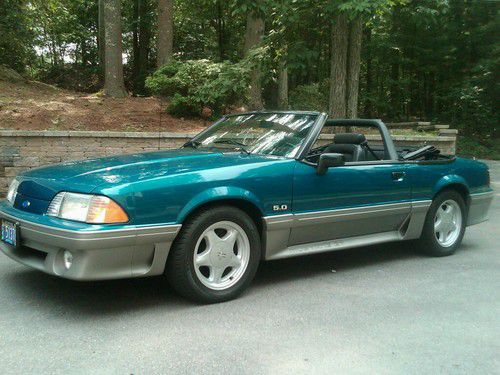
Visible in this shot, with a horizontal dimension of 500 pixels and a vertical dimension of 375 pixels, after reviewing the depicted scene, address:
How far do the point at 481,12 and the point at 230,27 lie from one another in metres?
10.4

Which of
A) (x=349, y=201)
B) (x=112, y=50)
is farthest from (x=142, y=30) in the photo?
(x=349, y=201)

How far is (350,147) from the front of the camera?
17.9ft

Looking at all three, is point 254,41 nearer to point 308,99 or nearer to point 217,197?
point 308,99

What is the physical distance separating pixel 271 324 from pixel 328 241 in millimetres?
1318

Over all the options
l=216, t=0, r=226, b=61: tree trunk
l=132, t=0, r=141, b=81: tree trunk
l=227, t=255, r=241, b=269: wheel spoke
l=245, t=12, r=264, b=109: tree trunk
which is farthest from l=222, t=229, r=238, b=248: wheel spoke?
l=216, t=0, r=226, b=61: tree trunk

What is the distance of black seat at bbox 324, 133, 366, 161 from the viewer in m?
5.41

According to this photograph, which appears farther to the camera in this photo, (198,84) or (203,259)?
(198,84)

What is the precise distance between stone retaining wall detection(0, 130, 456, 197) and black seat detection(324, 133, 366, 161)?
3.05 metres

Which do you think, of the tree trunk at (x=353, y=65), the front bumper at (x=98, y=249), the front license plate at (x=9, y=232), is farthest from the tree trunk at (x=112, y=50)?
the front bumper at (x=98, y=249)

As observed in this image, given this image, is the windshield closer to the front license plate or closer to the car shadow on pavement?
the car shadow on pavement

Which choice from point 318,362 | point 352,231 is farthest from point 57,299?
point 352,231

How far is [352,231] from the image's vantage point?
5.03 m

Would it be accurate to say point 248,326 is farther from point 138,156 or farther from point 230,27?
point 230,27

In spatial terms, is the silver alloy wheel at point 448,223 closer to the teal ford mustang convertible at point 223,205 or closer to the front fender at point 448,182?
the teal ford mustang convertible at point 223,205
